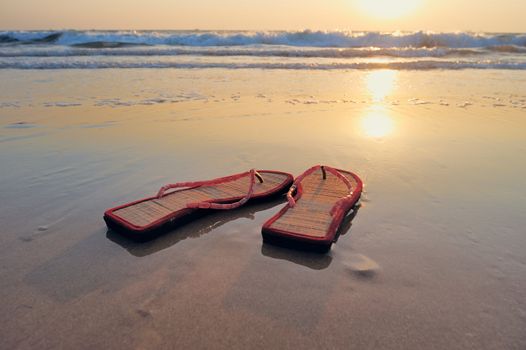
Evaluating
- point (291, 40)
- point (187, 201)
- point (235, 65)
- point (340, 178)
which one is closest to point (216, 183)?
point (187, 201)

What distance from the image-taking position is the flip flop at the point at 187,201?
2.62 meters

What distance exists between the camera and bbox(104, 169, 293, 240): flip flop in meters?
2.62

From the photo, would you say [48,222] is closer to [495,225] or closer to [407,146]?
[495,225]

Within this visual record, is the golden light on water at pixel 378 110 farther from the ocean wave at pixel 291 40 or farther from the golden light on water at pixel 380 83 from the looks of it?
the ocean wave at pixel 291 40

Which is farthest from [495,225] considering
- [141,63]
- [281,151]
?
[141,63]

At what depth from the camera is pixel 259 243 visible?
2.59 metres

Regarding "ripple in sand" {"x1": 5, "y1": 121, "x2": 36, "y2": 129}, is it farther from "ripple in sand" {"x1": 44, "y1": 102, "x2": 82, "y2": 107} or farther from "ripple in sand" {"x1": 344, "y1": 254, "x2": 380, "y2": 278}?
"ripple in sand" {"x1": 344, "y1": 254, "x2": 380, "y2": 278}

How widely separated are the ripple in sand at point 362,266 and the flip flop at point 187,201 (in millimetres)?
1021

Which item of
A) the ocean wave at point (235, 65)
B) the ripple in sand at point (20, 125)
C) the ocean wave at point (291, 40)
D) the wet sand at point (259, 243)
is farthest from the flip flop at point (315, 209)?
the ocean wave at point (291, 40)

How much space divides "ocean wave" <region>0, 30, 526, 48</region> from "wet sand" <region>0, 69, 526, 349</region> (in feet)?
69.3

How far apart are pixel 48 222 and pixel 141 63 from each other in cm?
1212

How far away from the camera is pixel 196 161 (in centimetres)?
418

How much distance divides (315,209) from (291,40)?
88.7 ft

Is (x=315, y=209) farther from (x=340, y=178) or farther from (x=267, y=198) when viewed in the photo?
(x=340, y=178)
